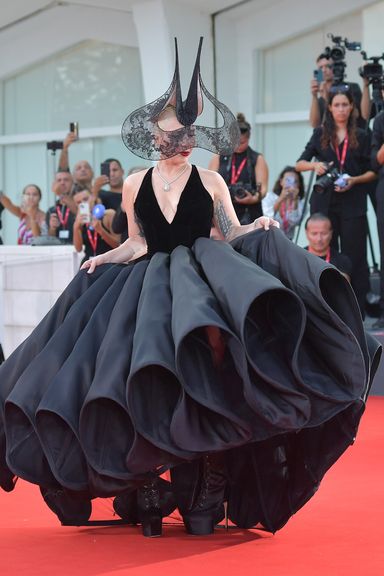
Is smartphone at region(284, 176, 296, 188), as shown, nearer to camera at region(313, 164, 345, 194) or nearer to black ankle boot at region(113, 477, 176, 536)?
camera at region(313, 164, 345, 194)

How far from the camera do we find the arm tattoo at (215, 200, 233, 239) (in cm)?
370

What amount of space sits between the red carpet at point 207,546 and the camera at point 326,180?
3.33 metres

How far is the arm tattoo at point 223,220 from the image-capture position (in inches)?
146

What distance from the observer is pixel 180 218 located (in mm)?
3625

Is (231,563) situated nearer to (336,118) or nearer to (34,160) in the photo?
(336,118)

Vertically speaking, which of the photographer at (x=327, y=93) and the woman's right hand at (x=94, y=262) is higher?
the photographer at (x=327, y=93)

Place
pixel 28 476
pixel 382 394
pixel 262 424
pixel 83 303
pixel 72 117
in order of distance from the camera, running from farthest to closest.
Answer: pixel 72 117 < pixel 382 394 < pixel 83 303 < pixel 28 476 < pixel 262 424

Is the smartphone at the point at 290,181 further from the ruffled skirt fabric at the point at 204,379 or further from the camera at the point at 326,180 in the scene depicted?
the ruffled skirt fabric at the point at 204,379

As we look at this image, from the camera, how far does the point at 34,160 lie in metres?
15.1

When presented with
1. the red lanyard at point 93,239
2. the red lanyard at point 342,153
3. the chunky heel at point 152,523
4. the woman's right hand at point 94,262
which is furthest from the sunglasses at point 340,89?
the chunky heel at point 152,523

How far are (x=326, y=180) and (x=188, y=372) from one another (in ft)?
14.2

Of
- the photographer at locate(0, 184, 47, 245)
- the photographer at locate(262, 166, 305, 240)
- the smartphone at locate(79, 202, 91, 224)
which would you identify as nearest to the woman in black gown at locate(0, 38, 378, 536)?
the smartphone at locate(79, 202, 91, 224)

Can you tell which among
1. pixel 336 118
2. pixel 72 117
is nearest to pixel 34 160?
pixel 72 117

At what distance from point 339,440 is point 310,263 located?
53 cm
